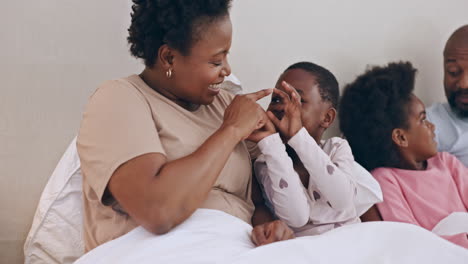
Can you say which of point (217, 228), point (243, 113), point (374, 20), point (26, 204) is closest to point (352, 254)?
point (217, 228)

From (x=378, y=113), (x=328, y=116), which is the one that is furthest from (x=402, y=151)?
(x=328, y=116)

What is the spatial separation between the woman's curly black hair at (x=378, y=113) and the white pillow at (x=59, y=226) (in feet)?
3.14

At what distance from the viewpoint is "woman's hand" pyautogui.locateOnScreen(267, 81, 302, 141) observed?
1.46 meters

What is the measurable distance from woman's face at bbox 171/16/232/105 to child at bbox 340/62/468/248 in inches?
28.0

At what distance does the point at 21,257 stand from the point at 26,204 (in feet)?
0.49

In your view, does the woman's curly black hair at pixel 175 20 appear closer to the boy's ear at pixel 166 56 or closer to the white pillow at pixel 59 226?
the boy's ear at pixel 166 56

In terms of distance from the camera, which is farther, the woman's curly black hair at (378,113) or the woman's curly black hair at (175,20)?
the woman's curly black hair at (378,113)

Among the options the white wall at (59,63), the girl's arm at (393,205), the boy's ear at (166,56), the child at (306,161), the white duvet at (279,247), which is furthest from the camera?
the girl's arm at (393,205)

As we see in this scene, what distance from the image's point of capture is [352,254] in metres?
1.10

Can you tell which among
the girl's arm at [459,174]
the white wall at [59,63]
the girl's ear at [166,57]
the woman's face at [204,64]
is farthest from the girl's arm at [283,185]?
the girl's arm at [459,174]

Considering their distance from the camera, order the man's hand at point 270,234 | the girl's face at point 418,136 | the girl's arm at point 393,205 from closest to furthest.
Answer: the man's hand at point 270,234 < the girl's arm at point 393,205 < the girl's face at point 418,136

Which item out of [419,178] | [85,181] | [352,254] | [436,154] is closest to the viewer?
[352,254]

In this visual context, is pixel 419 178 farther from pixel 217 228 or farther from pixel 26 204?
pixel 26 204

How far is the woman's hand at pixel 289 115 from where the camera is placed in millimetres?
1465
